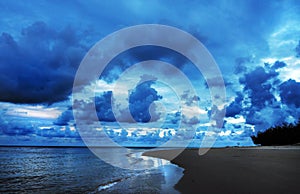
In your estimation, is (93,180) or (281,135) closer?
(93,180)

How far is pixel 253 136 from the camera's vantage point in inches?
5128

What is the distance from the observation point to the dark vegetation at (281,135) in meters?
95.9

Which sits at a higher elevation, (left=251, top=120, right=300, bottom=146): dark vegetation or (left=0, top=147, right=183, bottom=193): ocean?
(left=251, top=120, right=300, bottom=146): dark vegetation

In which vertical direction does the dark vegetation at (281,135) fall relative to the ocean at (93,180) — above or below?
above

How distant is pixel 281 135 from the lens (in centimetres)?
10244

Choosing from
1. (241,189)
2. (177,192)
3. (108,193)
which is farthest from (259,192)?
(108,193)

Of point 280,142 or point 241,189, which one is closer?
point 241,189

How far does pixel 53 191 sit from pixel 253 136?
130592 millimetres

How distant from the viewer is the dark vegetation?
3777 inches

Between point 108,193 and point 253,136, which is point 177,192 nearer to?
point 108,193

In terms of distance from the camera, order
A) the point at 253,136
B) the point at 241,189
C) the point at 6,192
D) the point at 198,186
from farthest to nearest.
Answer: the point at 253,136
the point at 6,192
the point at 198,186
the point at 241,189

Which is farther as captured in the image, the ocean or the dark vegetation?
the dark vegetation

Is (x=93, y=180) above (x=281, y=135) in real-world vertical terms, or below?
below

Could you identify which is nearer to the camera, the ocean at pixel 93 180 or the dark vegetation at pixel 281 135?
the ocean at pixel 93 180
